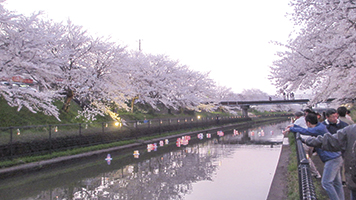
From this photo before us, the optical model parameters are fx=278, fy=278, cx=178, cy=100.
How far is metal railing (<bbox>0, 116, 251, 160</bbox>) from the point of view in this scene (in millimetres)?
12383

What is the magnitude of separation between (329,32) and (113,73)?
17.1 metres

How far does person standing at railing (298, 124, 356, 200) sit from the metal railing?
40.5 feet

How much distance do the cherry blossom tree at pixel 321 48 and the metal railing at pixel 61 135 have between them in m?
11.0

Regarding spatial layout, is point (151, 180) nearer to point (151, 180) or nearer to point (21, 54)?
point (151, 180)

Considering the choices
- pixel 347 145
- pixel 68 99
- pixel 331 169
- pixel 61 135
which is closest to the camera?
pixel 347 145

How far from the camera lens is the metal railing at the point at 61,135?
40.6 feet

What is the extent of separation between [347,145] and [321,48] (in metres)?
8.69

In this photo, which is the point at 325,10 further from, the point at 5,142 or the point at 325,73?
the point at 5,142

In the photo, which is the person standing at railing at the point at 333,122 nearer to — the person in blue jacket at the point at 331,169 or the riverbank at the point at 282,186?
the person in blue jacket at the point at 331,169

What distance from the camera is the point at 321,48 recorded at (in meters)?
11.1

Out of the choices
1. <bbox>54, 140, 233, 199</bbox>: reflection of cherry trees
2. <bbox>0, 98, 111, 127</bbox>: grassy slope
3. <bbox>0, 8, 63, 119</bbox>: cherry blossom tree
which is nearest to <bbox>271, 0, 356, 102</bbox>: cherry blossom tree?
<bbox>54, 140, 233, 199</bbox>: reflection of cherry trees

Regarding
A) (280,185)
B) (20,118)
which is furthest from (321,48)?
(20,118)

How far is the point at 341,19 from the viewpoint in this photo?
10.6m

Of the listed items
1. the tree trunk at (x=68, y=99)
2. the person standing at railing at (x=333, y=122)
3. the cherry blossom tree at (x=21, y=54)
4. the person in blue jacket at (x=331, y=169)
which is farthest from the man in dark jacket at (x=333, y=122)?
the tree trunk at (x=68, y=99)
